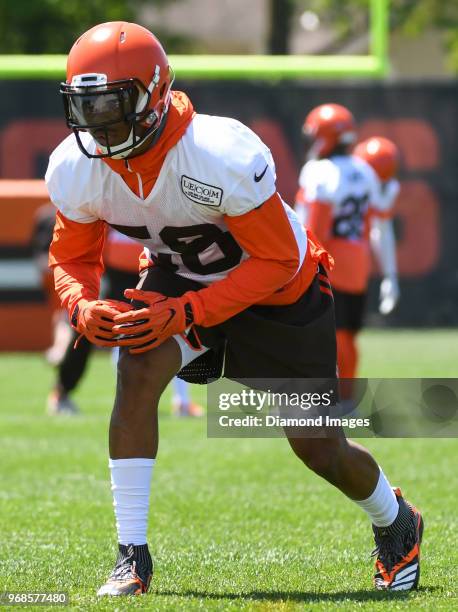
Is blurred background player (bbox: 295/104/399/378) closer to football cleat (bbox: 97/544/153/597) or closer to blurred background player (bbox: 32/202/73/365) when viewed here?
blurred background player (bbox: 32/202/73/365)

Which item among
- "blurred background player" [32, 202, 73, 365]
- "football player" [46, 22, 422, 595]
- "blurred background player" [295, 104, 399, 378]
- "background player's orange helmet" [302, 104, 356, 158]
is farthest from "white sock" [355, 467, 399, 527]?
"background player's orange helmet" [302, 104, 356, 158]

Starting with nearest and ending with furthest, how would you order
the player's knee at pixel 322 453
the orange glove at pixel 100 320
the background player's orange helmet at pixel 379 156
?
the orange glove at pixel 100 320 < the player's knee at pixel 322 453 < the background player's orange helmet at pixel 379 156

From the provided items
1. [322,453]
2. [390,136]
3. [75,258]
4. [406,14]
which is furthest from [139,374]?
[406,14]

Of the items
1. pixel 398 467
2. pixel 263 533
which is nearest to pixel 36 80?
pixel 398 467

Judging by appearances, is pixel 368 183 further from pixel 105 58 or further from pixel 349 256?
pixel 105 58

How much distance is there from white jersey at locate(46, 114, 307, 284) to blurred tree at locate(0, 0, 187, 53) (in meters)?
17.9

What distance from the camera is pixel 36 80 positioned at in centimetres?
1323

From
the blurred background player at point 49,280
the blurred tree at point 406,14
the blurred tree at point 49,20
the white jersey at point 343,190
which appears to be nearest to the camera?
the white jersey at point 343,190

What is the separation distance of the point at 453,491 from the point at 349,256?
258cm

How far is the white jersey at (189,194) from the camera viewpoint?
344 cm

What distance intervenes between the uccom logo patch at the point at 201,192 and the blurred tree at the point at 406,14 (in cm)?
1624

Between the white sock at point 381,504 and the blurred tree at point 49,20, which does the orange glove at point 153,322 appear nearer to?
the white sock at point 381,504

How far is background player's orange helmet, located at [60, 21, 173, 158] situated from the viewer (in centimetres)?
338

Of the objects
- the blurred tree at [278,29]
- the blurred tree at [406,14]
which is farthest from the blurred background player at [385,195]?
the blurred tree at [406,14]
